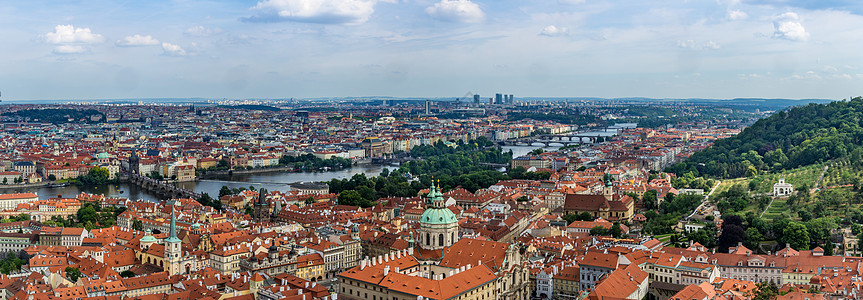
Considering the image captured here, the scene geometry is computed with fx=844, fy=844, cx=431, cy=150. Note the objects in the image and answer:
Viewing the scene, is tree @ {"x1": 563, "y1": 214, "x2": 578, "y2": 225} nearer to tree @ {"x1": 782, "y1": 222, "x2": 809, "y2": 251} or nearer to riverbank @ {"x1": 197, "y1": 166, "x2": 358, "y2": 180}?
tree @ {"x1": 782, "y1": 222, "x2": 809, "y2": 251}

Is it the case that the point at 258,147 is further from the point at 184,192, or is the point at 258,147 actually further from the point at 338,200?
the point at 338,200

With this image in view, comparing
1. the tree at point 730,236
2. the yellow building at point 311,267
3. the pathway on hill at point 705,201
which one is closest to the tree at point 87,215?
the yellow building at point 311,267

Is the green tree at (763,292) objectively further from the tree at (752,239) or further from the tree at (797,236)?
the tree at (797,236)

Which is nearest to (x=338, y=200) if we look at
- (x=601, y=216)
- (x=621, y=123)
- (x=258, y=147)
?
(x=601, y=216)

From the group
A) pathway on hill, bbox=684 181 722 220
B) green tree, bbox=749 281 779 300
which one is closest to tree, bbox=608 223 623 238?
pathway on hill, bbox=684 181 722 220

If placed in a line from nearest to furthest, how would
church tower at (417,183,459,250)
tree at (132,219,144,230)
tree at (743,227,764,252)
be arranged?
church tower at (417,183,459,250), tree at (743,227,764,252), tree at (132,219,144,230)

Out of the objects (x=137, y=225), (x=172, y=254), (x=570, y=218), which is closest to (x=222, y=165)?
(x=137, y=225)
